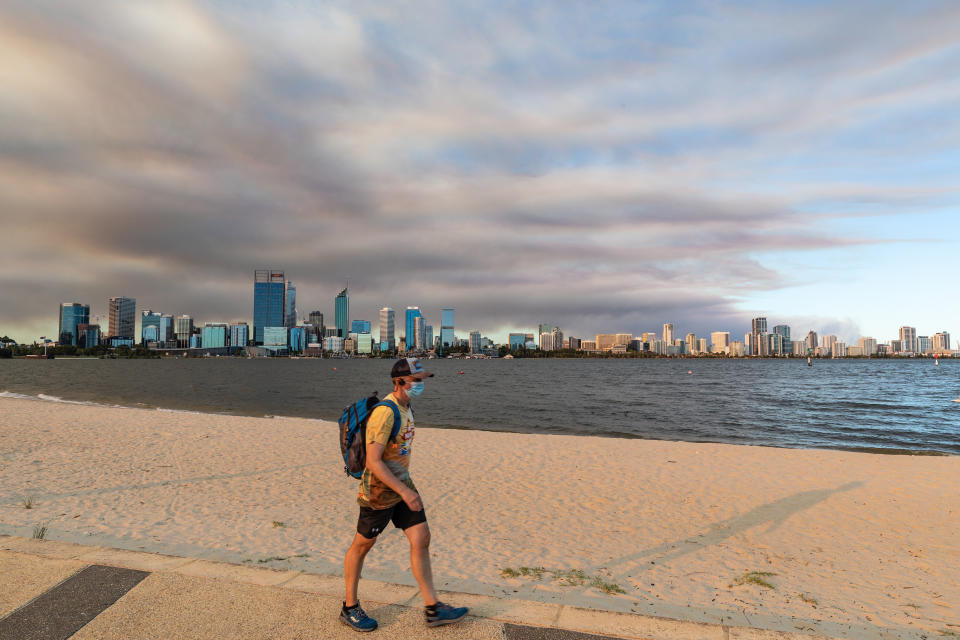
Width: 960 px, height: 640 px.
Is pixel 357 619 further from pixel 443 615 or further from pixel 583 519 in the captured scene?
pixel 583 519

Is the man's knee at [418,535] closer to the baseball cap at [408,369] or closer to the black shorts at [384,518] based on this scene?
the black shorts at [384,518]

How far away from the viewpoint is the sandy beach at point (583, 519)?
6055 millimetres

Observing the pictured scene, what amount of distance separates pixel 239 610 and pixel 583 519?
21.6 feet

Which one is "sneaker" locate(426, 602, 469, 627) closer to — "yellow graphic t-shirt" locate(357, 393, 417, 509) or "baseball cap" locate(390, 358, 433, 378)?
"yellow graphic t-shirt" locate(357, 393, 417, 509)

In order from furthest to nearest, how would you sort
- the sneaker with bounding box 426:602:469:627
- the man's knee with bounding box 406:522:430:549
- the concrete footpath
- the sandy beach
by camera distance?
the sandy beach, the man's knee with bounding box 406:522:430:549, the sneaker with bounding box 426:602:469:627, the concrete footpath

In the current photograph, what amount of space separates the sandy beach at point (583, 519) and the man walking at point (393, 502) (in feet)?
5.03

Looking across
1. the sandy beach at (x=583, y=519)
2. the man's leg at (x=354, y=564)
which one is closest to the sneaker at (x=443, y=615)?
the man's leg at (x=354, y=564)

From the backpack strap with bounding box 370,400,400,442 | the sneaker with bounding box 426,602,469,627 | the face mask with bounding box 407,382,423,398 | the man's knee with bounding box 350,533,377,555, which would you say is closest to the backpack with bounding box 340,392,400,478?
the backpack strap with bounding box 370,400,400,442

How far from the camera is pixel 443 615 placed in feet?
13.2

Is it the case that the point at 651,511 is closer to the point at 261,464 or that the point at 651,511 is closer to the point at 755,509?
the point at 755,509

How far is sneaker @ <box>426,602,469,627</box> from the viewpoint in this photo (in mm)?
3980

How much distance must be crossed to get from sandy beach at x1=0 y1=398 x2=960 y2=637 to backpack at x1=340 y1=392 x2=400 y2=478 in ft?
7.57

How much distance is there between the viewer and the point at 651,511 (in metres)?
10.0

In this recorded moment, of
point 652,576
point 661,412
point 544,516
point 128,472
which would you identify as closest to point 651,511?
point 544,516
